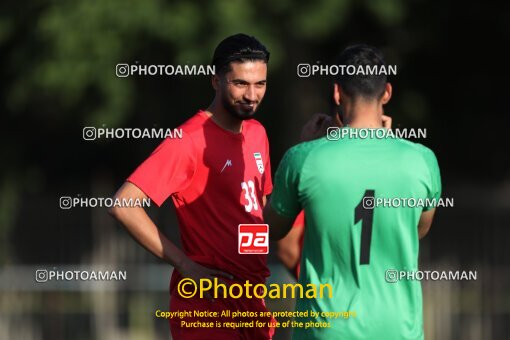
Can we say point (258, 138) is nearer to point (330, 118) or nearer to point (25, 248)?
point (330, 118)

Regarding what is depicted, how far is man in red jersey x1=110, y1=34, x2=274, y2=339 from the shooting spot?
5.47 m

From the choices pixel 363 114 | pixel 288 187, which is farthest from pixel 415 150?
pixel 288 187

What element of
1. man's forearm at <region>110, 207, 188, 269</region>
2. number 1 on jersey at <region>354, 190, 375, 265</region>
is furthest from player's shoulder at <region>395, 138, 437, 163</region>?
man's forearm at <region>110, 207, 188, 269</region>

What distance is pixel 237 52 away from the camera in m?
5.58

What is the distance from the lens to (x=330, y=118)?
5.53 metres

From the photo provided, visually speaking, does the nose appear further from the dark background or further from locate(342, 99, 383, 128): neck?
the dark background

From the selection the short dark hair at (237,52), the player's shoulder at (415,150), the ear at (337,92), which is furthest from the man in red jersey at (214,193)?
the player's shoulder at (415,150)

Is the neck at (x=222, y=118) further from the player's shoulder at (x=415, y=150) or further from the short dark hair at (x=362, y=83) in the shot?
the player's shoulder at (x=415, y=150)

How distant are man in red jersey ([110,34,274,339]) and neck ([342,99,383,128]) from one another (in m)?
1.02

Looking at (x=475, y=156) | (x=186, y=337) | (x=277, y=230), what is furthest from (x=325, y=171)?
(x=475, y=156)

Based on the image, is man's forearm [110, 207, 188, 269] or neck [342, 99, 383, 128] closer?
neck [342, 99, 383, 128]

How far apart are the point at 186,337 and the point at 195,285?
0.24m

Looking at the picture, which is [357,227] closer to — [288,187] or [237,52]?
[288,187]

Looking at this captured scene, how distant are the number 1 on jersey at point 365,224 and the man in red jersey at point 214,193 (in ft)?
3.90
